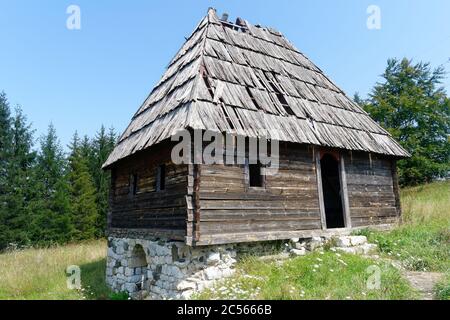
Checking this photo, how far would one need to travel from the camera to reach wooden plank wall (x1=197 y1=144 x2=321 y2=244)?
734cm

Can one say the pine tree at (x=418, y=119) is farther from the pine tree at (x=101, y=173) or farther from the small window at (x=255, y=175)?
the pine tree at (x=101, y=173)

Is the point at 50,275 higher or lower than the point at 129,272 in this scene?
lower

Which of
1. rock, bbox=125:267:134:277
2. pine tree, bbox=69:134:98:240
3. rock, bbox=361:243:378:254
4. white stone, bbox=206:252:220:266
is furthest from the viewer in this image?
pine tree, bbox=69:134:98:240

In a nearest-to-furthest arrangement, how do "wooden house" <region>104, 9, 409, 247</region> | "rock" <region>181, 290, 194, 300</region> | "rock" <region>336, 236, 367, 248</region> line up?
"rock" <region>181, 290, 194, 300</region> < "wooden house" <region>104, 9, 409, 247</region> < "rock" <region>336, 236, 367, 248</region>

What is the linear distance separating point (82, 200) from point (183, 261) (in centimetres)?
2305

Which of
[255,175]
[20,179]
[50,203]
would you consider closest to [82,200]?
[50,203]

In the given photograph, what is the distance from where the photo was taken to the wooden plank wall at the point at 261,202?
289 inches

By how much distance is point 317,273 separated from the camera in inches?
275

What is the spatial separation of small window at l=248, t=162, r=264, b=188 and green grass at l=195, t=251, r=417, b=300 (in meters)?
1.84

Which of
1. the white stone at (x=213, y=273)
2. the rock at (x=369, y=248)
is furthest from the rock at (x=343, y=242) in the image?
the white stone at (x=213, y=273)

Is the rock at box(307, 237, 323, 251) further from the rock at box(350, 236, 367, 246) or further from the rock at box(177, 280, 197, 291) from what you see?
the rock at box(177, 280, 197, 291)

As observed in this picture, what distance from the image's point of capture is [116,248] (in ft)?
36.6

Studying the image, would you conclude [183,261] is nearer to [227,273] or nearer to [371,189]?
[227,273]

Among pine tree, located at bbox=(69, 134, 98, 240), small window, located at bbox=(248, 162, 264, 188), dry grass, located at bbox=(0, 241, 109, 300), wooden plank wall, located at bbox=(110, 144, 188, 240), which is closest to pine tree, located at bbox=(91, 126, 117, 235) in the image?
pine tree, located at bbox=(69, 134, 98, 240)
